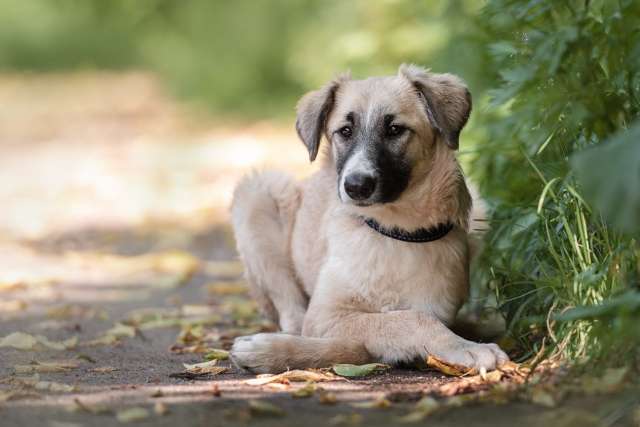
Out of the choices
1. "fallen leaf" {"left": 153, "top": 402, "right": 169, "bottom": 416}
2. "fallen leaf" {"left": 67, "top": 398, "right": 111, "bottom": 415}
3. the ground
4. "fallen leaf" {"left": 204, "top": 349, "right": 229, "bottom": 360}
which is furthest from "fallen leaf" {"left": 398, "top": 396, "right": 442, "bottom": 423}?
"fallen leaf" {"left": 204, "top": 349, "right": 229, "bottom": 360}

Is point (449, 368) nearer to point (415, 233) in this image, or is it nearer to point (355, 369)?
point (355, 369)

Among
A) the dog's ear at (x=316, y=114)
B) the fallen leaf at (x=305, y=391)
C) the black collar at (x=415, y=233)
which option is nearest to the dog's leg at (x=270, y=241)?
the dog's ear at (x=316, y=114)

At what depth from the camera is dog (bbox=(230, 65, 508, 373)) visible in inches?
182

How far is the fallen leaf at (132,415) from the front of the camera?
3609mm

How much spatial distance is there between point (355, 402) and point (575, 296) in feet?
3.58

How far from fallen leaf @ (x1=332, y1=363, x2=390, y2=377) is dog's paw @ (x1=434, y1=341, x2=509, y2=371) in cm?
Result: 29

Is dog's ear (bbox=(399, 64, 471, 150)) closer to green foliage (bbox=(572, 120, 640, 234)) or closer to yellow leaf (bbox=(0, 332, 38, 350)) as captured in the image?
green foliage (bbox=(572, 120, 640, 234))

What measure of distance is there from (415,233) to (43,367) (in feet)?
6.16

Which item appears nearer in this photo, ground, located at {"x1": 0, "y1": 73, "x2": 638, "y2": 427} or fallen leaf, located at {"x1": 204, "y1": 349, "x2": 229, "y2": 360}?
ground, located at {"x1": 0, "y1": 73, "x2": 638, "y2": 427}

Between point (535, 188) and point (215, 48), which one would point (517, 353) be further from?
point (215, 48)

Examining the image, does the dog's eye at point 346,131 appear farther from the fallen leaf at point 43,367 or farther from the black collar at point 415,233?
the fallen leaf at point 43,367

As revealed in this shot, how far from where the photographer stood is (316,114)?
5.33 meters

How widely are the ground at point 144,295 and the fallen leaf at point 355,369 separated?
0.05m

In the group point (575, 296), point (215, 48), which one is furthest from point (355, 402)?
point (215, 48)
